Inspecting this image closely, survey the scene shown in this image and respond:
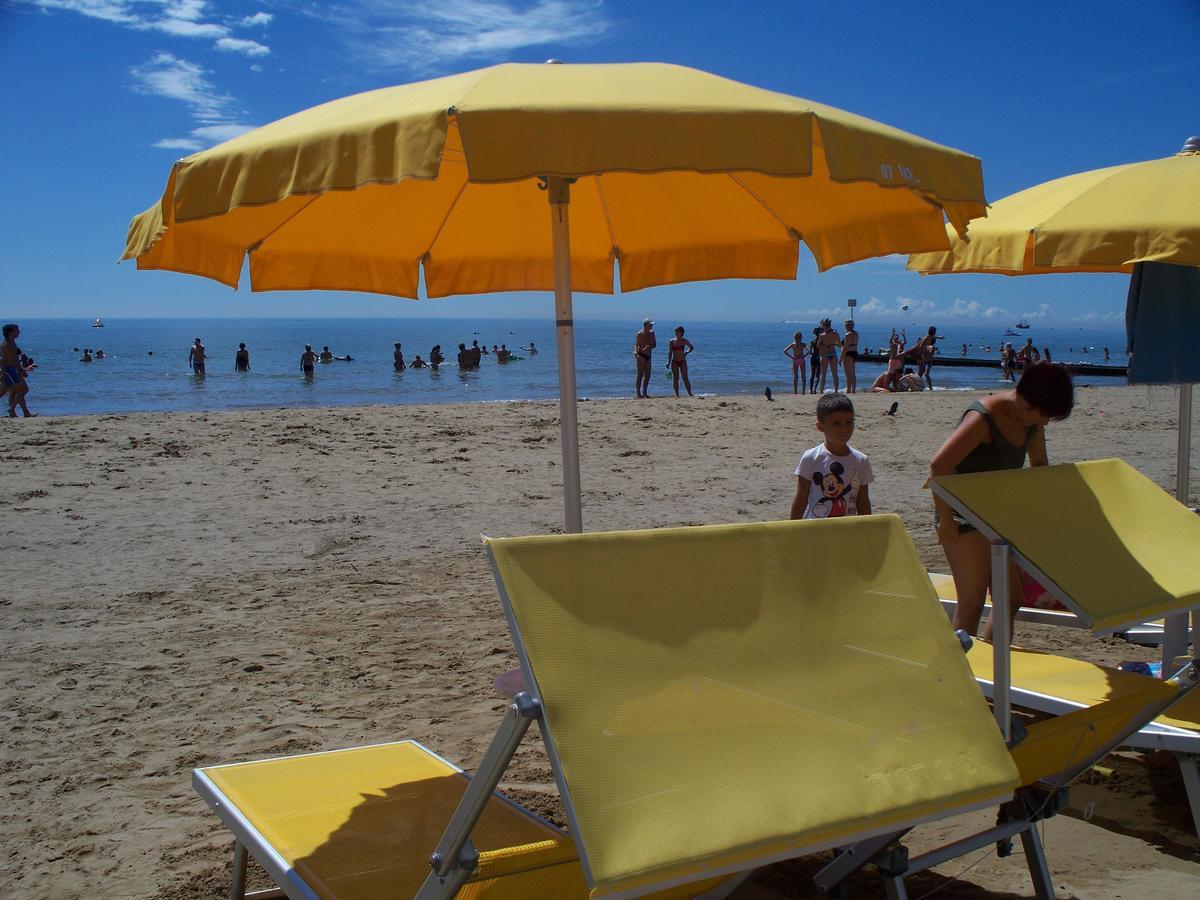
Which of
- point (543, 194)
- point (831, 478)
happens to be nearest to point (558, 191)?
point (543, 194)

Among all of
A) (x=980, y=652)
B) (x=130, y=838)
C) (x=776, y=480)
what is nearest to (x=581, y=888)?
(x=130, y=838)

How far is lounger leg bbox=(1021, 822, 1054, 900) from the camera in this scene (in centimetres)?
258

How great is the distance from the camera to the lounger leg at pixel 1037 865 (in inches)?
102

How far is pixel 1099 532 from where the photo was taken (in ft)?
10.1

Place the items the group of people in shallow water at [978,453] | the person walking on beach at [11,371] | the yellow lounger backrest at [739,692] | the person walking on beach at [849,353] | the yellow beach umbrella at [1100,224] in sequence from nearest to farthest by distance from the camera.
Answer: the yellow lounger backrest at [739,692]
the group of people in shallow water at [978,453]
the yellow beach umbrella at [1100,224]
the person walking on beach at [11,371]
the person walking on beach at [849,353]

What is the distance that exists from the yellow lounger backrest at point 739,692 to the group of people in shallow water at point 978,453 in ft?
5.25

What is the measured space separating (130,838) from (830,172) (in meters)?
2.99

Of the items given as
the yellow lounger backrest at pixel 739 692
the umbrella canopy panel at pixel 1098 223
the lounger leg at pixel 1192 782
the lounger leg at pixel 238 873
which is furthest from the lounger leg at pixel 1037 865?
the umbrella canopy panel at pixel 1098 223

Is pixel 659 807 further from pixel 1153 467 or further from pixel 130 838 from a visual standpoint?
pixel 1153 467

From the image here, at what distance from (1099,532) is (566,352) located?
6.13 ft

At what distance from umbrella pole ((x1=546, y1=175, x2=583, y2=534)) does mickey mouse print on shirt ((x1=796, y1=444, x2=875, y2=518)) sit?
1.31 metres

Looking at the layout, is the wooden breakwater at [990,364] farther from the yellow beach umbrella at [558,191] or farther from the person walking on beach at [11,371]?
the yellow beach umbrella at [558,191]

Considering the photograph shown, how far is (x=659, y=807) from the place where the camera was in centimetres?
174

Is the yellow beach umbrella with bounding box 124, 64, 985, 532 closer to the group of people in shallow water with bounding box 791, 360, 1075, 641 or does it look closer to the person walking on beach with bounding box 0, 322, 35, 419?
the group of people in shallow water with bounding box 791, 360, 1075, 641
